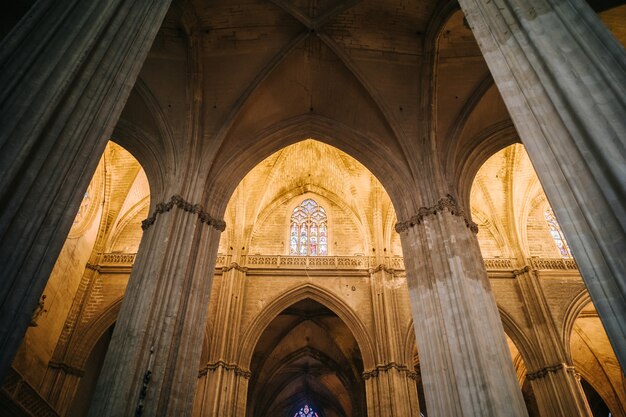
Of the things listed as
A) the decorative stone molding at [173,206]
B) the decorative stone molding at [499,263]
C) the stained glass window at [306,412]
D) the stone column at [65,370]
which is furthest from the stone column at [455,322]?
the stained glass window at [306,412]

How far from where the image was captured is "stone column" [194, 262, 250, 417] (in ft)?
47.4

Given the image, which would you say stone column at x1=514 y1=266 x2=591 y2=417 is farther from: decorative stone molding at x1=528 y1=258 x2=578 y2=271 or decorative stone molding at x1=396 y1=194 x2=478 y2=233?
decorative stone molding at x1=396 y1=194 x2=478 y2=233


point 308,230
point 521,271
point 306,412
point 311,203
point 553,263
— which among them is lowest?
point 306,412

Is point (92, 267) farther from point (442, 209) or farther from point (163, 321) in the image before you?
point (442, 209)

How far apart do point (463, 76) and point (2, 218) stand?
11.6 meters

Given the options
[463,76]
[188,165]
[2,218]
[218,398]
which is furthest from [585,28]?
[218,398]

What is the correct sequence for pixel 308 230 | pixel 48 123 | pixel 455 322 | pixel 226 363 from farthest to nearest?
1. pixel 308 230
2. pixel 226 363
3. pixel 455 322
4. pixel 48 123

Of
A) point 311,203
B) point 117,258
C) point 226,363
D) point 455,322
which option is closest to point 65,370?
point 117,258

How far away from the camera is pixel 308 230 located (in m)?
20.2

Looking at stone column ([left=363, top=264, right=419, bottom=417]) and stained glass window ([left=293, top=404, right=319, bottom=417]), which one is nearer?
stone column ([left=363, top=264, right=419, bottom=417])

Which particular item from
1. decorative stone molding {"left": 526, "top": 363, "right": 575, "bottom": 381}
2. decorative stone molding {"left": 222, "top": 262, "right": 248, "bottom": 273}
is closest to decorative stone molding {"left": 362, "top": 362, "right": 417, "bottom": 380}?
decorative stone molding {"left": 526, "top": 363, "right": 575, "bottom": 381}

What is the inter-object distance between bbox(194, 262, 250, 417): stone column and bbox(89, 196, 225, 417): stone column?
6.10 metres

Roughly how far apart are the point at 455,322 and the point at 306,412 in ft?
66.3

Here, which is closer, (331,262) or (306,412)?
(331,262)
